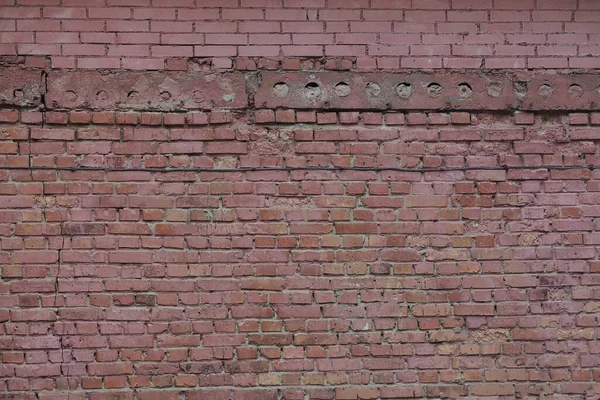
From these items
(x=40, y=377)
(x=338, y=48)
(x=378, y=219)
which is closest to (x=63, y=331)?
(x=40, y=377)

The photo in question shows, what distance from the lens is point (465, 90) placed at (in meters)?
3.45

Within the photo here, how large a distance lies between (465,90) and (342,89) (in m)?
0.72

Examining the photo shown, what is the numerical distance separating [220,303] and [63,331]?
0.87m

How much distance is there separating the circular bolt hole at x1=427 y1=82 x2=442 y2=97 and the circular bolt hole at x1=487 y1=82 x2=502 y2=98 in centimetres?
29

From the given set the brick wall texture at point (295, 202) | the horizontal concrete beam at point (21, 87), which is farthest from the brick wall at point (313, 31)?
the horizontal concrete beam at point (21, 87)

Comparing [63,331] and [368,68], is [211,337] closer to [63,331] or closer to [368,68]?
[63,331]

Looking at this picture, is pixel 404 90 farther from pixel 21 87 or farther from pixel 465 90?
pixel 21 87

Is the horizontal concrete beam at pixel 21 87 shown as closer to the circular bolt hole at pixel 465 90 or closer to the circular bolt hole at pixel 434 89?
the circular bolt hole at pixel 434 89

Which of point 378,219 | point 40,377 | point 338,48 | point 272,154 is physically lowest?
point 40,377

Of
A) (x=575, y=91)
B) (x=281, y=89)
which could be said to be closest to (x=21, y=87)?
(x=281, y=89)

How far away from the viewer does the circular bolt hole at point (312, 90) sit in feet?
11.2

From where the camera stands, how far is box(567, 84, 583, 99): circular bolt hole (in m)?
3.47

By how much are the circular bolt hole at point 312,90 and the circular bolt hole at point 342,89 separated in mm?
104

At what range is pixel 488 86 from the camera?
346 cm
